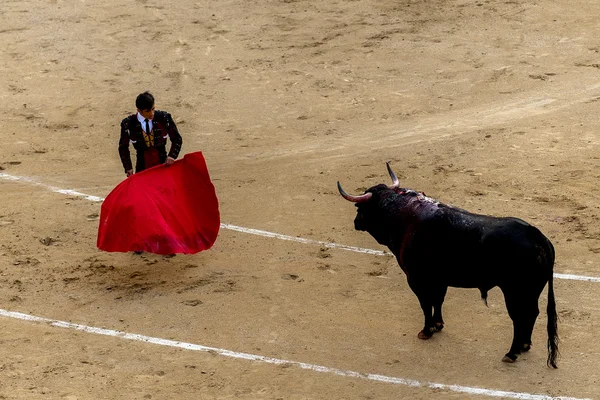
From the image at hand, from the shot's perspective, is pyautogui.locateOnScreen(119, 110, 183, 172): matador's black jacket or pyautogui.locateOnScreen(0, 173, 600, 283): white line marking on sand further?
pyautogui.locateOnScreen(119, 110, 183, 172): matador's black jacket

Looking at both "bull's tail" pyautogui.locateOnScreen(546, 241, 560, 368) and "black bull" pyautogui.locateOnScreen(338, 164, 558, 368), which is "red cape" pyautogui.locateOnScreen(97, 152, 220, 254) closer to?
"black bull" pyautogui.locateOnScreen(338, 164, 558, 368)

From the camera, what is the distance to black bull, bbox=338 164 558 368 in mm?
7934

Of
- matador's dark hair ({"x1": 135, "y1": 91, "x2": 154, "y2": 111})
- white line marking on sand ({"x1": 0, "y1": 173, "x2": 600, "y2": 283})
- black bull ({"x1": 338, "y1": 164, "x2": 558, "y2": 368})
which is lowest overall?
white line marking on sand ({"x1": 0, "y1": 173, "x2": 600, "y2": 283})

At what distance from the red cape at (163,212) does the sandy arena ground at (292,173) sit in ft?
1.27

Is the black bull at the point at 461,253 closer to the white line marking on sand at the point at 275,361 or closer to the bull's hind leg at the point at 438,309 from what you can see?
the bull's hind leg at the point at 438,309

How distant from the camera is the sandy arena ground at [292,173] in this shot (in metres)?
→ 8.48

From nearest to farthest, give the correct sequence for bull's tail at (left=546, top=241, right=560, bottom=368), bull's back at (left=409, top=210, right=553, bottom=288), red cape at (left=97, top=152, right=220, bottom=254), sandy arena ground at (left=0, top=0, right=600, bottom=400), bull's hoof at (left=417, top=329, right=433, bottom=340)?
bull's back at (left=409, top=210, right=553, bottom=288)
bull's tail at (left=546, top=241, right=560, bottom=368)
sandy arena ground at (left=0, top=0, right=600, bottom=400)
bull's hoof at (left=417, top=329, right=433, bottom=340)
red cape at (left=97, top=152, right=220, bottom=254)

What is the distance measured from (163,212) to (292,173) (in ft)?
9.10

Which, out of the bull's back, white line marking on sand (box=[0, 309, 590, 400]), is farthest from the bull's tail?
white line marking on sand (box=[0, 309, 590, 400])

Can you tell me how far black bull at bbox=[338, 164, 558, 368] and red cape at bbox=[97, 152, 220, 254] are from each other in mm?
1804

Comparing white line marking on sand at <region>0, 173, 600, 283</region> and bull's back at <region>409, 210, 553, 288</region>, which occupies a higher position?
bull's back at <region>409, 210, 553, 288</region>

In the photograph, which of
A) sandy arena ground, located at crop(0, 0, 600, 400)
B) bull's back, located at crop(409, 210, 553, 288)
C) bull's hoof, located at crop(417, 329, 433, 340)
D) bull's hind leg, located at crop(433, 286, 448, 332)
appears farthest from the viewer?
bull's hoof, located at crop(417, 329, 433, 340)

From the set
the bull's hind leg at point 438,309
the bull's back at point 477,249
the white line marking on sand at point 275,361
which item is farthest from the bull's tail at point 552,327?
the bull's hind leg at point 438,309

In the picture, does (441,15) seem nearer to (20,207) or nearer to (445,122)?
(445,122)
